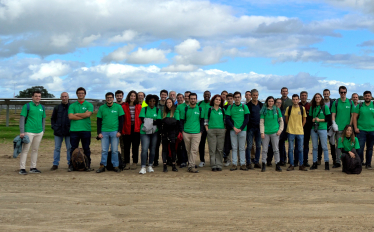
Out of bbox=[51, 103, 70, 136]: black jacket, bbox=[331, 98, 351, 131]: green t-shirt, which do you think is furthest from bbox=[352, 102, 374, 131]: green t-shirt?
bbox=[51, 103, 70, 136]: black jacket

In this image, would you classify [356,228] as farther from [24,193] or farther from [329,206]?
[24,193]

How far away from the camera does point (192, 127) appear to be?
966 centimetres

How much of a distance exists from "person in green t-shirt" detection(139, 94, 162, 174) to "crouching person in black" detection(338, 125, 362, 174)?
4822mm

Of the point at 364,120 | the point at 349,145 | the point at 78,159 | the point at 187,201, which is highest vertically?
the point at 364,120

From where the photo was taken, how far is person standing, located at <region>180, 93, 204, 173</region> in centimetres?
967

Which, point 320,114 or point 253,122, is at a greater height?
point 320,114

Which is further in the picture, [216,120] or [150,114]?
[216,120]

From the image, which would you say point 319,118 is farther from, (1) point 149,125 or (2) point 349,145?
(1) point 149,125

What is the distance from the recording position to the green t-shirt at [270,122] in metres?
9.67

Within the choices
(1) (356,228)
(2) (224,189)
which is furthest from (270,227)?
(2) (224,189)

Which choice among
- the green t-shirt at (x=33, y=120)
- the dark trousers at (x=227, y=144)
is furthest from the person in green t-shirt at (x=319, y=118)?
the green t-shirt at (x=33, y=120)

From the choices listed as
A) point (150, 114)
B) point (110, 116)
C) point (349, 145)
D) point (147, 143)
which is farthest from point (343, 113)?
point (110, 116)

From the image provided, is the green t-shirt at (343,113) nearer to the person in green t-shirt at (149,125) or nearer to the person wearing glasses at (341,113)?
the person wearing glasses at (341,113)

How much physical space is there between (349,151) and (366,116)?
3.99 feet
